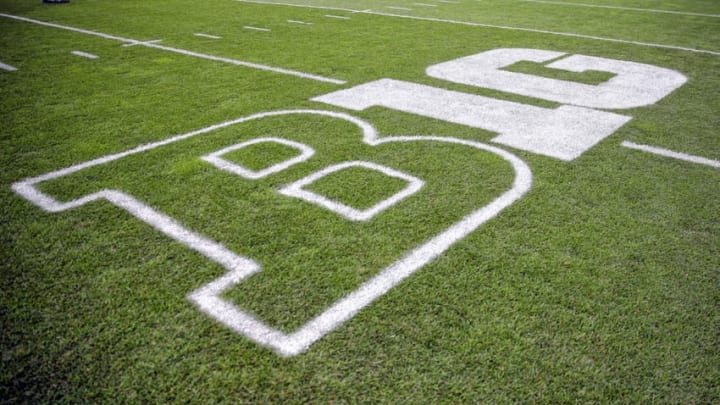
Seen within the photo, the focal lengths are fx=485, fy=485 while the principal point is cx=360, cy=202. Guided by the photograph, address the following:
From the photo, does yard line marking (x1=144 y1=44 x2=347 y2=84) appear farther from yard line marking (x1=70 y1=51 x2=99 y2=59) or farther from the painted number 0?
yard line marking (x1=70 y1=51 x2=99 y2=59)

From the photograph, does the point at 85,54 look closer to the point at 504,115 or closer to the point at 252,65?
the point at 252,65

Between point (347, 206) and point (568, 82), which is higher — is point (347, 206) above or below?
below

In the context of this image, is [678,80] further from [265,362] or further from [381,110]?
[265,362]

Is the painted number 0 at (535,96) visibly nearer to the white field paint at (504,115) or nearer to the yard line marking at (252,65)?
the white field paint at (504,115)

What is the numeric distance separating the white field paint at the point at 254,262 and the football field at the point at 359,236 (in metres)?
0.01

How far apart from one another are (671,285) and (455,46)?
5731 millimetres

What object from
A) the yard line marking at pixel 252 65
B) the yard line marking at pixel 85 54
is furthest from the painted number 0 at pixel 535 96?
the yard line marking at pixel 85 54

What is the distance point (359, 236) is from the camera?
8.77 ft

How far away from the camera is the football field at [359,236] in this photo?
6.17 feet

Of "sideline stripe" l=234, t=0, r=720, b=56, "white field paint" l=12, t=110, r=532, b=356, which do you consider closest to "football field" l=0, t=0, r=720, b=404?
"white field paint" l=12, t=110, r=532, b=356

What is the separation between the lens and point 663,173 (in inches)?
135

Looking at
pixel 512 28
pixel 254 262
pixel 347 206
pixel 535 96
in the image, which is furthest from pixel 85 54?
pixel 512 28

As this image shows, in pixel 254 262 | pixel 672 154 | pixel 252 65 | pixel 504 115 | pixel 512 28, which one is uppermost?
pixel 512 28

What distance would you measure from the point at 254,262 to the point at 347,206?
28.7 inches
